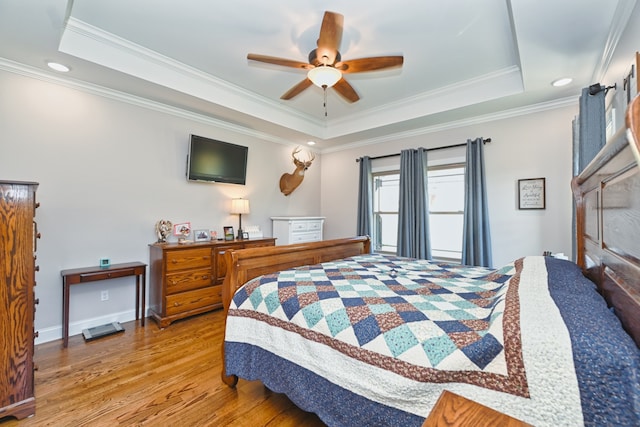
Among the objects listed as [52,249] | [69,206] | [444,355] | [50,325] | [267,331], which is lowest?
[50,325]

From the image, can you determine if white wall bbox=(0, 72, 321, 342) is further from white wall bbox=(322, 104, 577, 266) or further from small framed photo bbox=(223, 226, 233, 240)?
white wall bbox=(322, 104, 577, 266)

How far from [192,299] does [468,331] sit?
3.06 m

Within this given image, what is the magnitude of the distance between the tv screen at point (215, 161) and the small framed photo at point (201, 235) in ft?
2.30

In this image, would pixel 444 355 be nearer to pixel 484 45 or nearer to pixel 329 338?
pixel 329 338

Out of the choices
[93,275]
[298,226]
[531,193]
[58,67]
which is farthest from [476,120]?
[93,275]

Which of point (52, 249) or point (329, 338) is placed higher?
point (52, 249)

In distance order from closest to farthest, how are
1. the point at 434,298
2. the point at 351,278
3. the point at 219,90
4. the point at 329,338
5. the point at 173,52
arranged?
1. the point at 329,338
2. the point at 434,298
3. the point at 351,278
4. the point at 173,52
5. the point at 219,90

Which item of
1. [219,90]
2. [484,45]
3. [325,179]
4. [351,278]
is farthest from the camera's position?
[325,179]

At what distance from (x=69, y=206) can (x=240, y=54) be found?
2358 mm

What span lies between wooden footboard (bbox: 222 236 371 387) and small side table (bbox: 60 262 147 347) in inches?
66.7

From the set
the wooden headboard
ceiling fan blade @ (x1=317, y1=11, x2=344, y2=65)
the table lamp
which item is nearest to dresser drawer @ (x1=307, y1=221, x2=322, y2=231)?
the table lamp

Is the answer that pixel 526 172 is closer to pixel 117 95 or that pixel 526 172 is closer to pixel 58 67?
pixel 117 95

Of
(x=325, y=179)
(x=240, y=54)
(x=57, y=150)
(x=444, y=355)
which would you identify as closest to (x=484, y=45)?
(x=240, y=54)

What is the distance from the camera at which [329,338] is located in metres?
1.38
